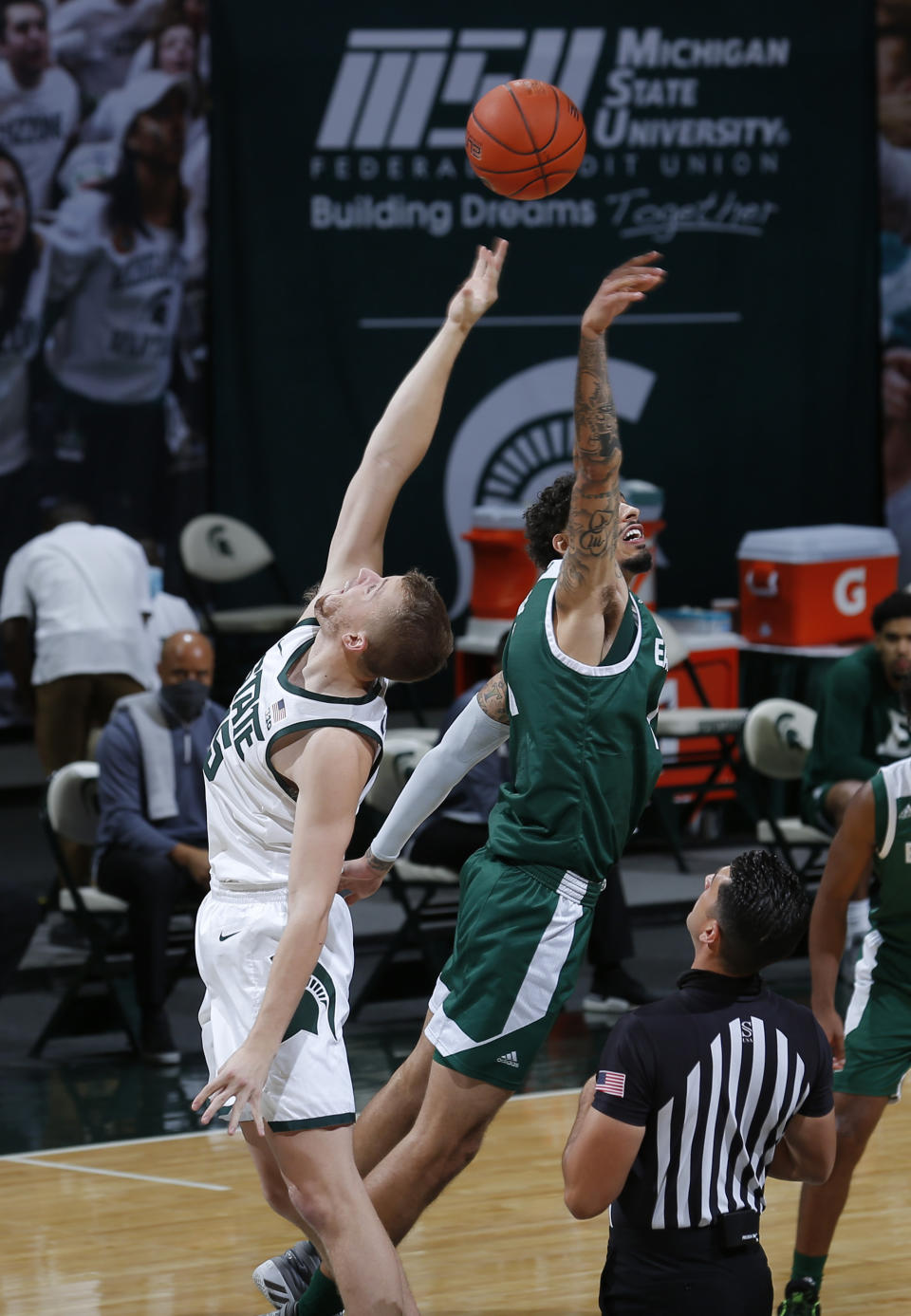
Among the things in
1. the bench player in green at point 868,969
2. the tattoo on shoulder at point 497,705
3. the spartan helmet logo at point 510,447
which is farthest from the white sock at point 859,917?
the spartan helmet logo at point 510,447

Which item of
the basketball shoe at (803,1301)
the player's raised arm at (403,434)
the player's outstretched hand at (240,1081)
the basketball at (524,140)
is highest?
the basketball at (524,140)

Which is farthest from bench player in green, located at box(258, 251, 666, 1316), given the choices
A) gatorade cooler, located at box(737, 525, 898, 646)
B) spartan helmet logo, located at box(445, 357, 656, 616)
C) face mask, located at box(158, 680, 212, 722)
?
spartan helmet logo, located at box(445, 357, 656, 616)

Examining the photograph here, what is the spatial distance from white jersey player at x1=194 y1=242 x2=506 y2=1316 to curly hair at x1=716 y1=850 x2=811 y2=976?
0.64m

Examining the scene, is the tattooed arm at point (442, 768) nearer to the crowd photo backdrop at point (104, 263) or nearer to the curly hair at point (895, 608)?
the curly hair at point (895, 608)

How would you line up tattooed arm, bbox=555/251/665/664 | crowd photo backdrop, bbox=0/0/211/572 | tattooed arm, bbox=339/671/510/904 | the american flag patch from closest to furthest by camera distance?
the american flag patch
tattooed arm, bbox=555/251/665/664
tattooed arm, bbox=339/671/510/904
crowd photo backdrop, bbox=0/0/211/572

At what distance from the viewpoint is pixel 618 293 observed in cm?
364

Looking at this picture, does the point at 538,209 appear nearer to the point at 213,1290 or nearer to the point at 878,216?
the point at 878,216

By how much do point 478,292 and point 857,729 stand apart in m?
3.51

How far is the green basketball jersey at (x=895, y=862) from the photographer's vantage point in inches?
177

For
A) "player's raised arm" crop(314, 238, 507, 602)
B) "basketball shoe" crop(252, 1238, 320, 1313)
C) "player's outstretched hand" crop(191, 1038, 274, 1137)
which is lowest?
"basketball shoe" crop(252, 1238, 320, 1313)

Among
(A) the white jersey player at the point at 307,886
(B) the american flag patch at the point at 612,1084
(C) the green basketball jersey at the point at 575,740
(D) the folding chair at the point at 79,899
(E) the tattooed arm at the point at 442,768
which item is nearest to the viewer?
(B) the american flag patch at the point at 612,1084

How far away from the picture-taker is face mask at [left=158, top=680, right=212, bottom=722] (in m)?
7.23

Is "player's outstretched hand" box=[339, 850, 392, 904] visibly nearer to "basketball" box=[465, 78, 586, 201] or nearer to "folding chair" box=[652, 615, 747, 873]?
"basketball" box=[465, 78, 586, 201]

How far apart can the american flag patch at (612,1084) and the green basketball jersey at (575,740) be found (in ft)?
2.70
